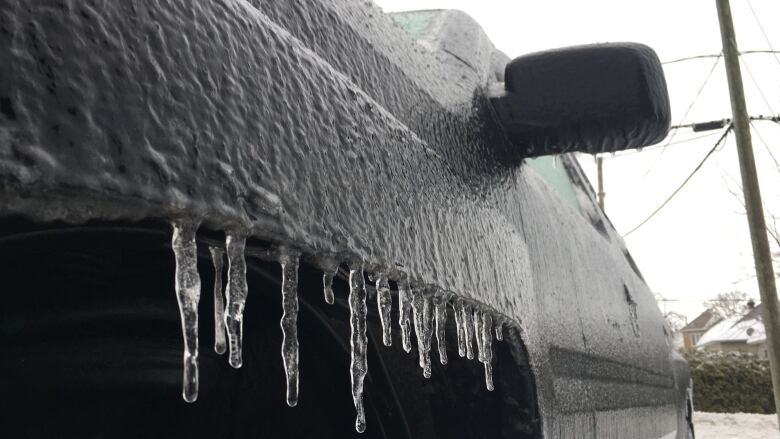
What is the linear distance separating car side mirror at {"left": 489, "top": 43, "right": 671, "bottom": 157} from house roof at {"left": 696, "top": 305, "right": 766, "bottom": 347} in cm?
4145

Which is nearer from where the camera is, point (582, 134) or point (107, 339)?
point (107, 339)

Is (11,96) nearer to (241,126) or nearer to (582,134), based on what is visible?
(241,126)

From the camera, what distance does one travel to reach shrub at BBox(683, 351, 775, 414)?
19.0 meters

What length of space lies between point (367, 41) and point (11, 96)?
788mm

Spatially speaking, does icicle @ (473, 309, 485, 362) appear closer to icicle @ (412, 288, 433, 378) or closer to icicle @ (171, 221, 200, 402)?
icicle @ (412, 288, 433, 378)

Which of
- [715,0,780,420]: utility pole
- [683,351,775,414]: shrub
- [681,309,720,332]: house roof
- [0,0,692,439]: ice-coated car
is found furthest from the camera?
[681,309,720,332]: house roof

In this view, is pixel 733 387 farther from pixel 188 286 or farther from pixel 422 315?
pixel 188 286

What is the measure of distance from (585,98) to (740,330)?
149 ft

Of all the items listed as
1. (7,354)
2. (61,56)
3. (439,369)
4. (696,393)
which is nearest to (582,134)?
(439,369)

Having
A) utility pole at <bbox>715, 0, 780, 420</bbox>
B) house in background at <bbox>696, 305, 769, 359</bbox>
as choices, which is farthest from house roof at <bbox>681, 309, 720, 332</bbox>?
utility pole at <bbox>715, 0, 780, 420</bbox>

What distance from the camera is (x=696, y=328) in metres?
58.1

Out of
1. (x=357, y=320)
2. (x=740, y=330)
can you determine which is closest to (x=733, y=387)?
(x=357, y=320)

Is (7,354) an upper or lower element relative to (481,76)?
lower

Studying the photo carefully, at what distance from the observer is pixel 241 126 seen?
2.58 feet
